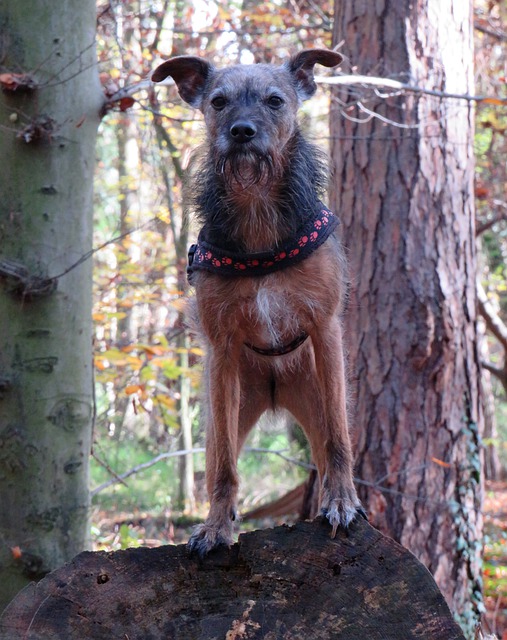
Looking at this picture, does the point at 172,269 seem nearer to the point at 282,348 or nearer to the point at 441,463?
the point at 441,463

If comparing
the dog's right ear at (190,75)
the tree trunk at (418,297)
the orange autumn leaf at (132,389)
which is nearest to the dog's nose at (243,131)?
the dog's right ear at (190,75)

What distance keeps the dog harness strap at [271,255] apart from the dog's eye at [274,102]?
609 mm

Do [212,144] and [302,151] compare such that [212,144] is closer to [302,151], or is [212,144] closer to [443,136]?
[302,151]

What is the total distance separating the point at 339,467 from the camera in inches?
151

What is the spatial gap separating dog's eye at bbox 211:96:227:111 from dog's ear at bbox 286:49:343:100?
2.15 ft

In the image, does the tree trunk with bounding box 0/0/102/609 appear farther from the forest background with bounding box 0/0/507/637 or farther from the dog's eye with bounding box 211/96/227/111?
the dog's eye with bounding box 211/96/227/111

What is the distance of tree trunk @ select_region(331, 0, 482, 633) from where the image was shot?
5.87 meters

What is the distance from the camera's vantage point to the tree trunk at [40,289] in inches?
166

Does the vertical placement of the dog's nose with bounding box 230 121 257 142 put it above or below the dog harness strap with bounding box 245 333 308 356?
above

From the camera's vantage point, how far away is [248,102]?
376 cm

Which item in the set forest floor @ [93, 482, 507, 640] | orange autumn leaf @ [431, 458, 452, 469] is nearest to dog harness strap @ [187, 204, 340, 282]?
orange autumn leaf @ [431, 458, 452, 469]

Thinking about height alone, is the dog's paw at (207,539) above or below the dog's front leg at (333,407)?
below

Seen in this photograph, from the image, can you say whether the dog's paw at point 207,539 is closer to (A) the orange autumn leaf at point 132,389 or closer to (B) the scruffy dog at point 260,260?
(B) the scruffy dog at point 260,260

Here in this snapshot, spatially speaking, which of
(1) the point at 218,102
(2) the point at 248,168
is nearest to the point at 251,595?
(2) the point at 248,168
